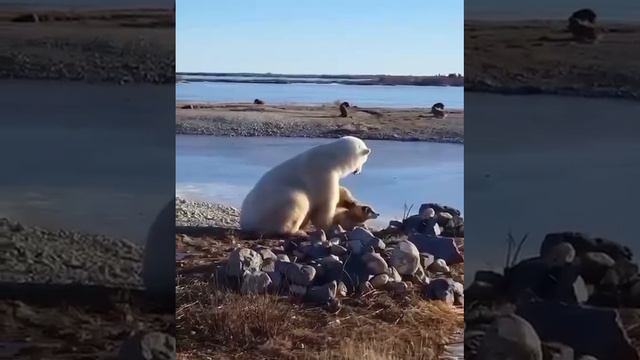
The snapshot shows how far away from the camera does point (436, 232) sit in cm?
401

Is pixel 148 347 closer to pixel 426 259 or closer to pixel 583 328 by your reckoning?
pixel 426 259

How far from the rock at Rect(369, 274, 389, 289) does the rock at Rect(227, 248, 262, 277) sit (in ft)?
1.77

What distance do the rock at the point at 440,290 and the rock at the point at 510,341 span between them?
0.32m

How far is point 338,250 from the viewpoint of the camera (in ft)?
13.4

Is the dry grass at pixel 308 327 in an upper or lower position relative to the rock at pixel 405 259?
lower

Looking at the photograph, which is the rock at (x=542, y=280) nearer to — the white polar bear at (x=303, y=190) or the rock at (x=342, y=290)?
the rock at (x=342, y=290)

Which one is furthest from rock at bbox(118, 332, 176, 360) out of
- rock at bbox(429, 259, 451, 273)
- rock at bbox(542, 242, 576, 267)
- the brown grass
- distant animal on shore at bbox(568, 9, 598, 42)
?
distant animal on shore at bbox(568, 9, 598, 42)

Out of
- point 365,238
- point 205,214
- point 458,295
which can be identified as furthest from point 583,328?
point 205,214

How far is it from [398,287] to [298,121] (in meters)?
0.92

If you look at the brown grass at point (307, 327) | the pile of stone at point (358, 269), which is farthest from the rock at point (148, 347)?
the pile of stone at point (358, 269)

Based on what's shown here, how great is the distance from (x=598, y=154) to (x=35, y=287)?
256 cm

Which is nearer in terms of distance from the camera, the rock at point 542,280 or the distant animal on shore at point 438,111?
the rock at point 542,280

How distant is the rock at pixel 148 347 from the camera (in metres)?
3.75

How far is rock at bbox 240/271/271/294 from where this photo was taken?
4.01 metres
